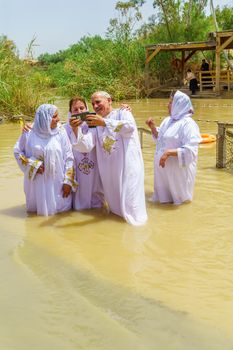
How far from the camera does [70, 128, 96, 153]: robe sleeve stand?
A: 15.8ft

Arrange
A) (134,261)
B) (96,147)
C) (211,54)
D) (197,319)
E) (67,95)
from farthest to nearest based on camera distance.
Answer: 1. (211,54)
2. (67,95)
3. (96,147)
4. (134,261)
5. (197,319)

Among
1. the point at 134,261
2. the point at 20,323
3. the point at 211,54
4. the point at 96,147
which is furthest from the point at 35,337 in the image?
the point at 211,54

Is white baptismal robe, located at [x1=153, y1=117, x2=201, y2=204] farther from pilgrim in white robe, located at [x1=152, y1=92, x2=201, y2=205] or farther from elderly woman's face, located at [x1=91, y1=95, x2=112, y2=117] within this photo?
elderly woman's face, located at [x1=91, y1=95, x2=112, y2=117]

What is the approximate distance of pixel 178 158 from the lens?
5.34 m

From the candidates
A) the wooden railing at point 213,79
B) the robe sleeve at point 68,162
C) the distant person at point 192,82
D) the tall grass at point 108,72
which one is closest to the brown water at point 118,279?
the robe sleeve at point 68,162

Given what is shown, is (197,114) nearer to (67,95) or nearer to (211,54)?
(67,95)

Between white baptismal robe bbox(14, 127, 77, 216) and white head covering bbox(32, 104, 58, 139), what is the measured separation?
0.15 ft

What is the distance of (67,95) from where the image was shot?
78.7ft

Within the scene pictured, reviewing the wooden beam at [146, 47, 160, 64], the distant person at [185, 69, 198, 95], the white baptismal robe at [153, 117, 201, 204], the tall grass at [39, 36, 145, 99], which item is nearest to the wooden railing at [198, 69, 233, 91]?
the distant person at [185, 69, 198, 95]

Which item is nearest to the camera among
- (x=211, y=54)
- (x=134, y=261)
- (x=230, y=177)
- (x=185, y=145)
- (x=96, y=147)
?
(x=134, y=261)

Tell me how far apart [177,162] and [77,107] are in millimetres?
1289

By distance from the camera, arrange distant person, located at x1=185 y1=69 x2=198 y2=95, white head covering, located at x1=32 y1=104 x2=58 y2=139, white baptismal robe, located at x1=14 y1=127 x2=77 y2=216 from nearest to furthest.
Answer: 1. white head covering, located at x1=32 y1=104 x2=58 y2=139
2. white baptismal robe, located at x1=14 y1=127 x2=77 y2=216
3. distant person, located at x1=185 y1=69 x2=198 y2=95

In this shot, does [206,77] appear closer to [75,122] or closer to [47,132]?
[47,132]

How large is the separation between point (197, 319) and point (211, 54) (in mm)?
28568
